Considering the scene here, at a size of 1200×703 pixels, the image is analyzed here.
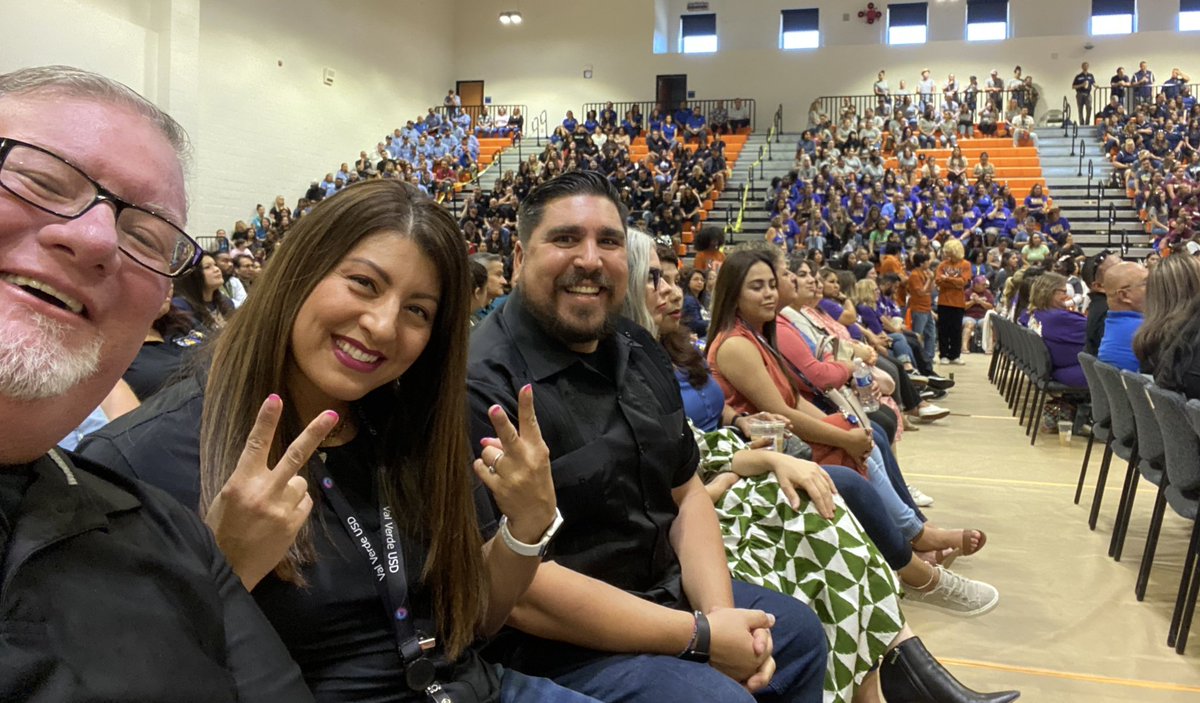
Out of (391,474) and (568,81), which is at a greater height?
(568,81)

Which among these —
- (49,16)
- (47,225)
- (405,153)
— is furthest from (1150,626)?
(405,153)

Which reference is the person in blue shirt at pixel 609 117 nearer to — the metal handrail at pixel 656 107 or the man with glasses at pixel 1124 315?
the metal handrail at pixel 656 107

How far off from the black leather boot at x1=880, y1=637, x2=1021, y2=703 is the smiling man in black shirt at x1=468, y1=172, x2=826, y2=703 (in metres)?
0.51

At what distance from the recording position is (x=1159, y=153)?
55.2 feet

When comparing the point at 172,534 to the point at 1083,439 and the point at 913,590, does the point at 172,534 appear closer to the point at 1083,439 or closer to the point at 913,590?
the point at 913,590

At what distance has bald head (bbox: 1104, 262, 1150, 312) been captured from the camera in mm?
5000

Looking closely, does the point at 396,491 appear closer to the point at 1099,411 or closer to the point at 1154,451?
the point at 1154,451

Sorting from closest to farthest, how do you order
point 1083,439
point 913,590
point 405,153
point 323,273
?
point 323,273, point 913,590, point 1083,439, point 405,153

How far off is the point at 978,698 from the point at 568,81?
21.6m

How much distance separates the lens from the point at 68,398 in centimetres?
74

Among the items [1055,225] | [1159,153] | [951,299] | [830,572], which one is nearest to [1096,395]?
[830,572]

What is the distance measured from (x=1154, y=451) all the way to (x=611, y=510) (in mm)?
2851

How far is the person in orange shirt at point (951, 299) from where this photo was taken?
10.6m

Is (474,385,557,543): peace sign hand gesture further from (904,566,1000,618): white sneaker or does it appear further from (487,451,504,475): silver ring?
(904,566,1000,618): white sneaker
